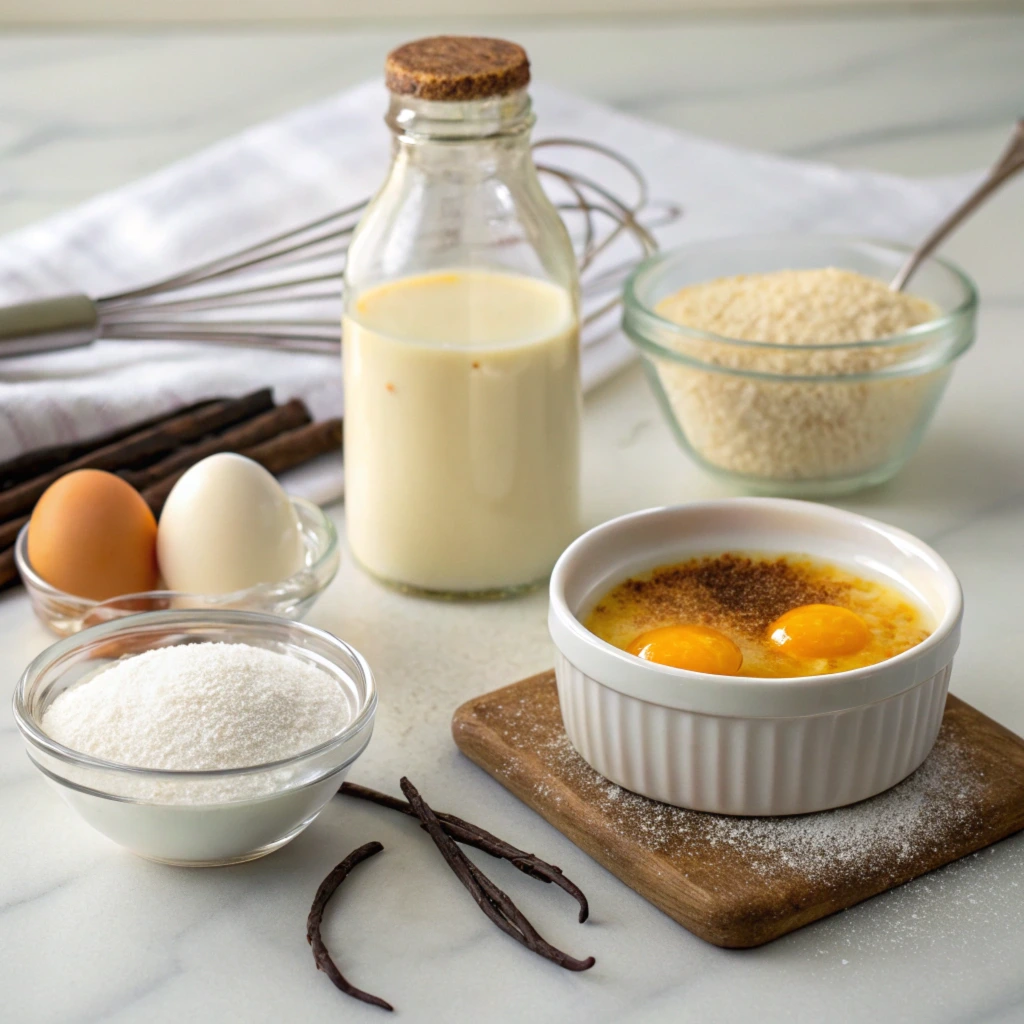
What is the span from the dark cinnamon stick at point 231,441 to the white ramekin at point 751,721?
0.47 metres

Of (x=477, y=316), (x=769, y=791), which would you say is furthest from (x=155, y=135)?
(x=769, y=791)

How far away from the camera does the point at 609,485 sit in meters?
1.37

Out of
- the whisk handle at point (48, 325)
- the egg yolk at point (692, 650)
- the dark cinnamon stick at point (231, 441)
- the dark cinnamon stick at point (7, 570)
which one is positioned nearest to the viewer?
the egg yolk at point (692, 650)

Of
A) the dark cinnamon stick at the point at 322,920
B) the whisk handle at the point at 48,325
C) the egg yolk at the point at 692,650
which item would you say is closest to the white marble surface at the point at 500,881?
the dark cinnamon stick at the point at 322,920

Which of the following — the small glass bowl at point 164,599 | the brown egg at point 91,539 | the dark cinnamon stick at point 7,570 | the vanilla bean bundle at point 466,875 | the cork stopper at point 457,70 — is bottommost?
the dark cinnamon stick at point 7,570

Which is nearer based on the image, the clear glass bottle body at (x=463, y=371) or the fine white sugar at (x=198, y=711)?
the fine white sugar at (x=198, y=711)

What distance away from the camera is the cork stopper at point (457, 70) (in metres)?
1.01

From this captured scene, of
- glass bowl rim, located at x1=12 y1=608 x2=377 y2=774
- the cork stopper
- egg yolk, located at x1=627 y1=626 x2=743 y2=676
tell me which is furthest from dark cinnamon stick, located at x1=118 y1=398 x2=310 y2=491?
egg yolk, located at x1=627 y1=626 x2=743 y2=676

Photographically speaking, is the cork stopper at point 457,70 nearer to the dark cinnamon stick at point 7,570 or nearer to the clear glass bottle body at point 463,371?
the clear glass bottle body at point 463,371

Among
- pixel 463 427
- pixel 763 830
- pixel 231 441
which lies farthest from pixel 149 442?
pixel 763 830

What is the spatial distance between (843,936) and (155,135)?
5.96 ft

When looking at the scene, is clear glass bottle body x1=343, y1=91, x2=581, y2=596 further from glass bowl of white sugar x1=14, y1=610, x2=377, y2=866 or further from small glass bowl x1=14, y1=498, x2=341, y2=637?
glass bowl of white sugar x1=14, y1=610, x2=377, y2=866

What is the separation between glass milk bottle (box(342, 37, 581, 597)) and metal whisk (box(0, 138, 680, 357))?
226mm

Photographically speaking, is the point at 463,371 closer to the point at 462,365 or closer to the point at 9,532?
the point at 462,365
